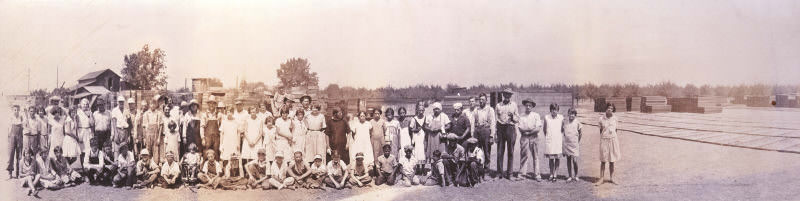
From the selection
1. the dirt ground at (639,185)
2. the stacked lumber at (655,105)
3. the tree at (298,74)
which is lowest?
the dirt ground at (639,185)

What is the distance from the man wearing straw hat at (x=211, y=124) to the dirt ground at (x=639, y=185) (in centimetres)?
55

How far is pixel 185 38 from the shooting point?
7.29 m

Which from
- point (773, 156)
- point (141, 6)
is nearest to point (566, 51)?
point (773, 156)

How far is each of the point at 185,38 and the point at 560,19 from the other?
433 centimetres

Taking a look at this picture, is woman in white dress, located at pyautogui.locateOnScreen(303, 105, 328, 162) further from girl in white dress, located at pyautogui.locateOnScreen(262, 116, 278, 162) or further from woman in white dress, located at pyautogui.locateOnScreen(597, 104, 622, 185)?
woman in white dress, located at pyautogui.locateOnScreen(597, 104, 622, 185)

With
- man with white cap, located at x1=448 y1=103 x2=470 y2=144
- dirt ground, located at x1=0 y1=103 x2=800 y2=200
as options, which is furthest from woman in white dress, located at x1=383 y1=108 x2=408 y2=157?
man with white cap, located at x1=448 y1=103 x2=470 y2=144

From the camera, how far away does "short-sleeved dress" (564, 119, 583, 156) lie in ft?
23.2

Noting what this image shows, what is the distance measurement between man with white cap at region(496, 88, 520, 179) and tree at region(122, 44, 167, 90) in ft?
13.0

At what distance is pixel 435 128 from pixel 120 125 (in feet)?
12.3

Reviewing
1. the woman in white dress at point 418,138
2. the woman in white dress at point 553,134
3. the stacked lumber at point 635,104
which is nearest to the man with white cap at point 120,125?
the woman in white dress at point 418,138

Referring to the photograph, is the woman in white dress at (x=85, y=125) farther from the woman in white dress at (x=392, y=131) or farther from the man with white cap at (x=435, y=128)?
the man with white cap at (x=435, y=128)

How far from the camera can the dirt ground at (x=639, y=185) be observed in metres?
6.92

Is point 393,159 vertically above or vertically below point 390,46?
below

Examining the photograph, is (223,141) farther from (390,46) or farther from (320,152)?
(390,46)
